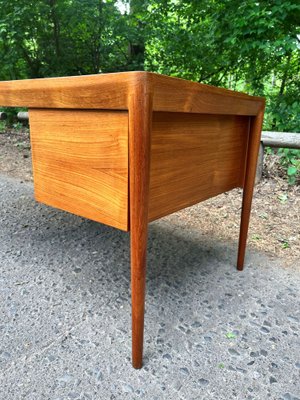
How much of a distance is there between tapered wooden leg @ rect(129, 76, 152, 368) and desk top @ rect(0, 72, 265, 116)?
30 millimetres

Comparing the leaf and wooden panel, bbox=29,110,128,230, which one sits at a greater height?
wooden panel, bbox=29,110,128,230

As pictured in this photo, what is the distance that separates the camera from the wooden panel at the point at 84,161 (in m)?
0.90

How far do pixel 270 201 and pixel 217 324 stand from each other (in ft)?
5.05

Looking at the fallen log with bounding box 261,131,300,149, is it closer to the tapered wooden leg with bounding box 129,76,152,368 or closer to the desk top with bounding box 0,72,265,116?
the desk top with bounding box 0,72,265,116

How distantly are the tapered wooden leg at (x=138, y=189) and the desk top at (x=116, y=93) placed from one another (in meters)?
0.03

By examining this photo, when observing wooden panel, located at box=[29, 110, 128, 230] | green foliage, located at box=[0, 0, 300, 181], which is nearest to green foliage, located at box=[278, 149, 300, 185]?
green foliage, located at box=[0, 0, 300, 181]

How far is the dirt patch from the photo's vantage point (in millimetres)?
1883

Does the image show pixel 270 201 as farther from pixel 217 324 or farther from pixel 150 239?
pixel 217 324

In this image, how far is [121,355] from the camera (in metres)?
1.04

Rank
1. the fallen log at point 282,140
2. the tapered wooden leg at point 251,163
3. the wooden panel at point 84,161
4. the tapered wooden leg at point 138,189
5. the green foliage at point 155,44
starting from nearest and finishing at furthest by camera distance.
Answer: the tapered wooden leg at point 138,189 → the wooden panel at point 84,161 → the tapered wooden leg at point 251,163 → the fallen log at point 282,140 → the green foliage at point 155,44

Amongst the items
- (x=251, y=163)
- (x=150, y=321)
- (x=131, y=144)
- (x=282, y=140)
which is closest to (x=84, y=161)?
(x=131, y=144)

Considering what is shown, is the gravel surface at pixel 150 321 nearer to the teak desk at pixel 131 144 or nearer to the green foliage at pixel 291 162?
the teak desk at pixel 131 144

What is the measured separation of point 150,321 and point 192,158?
630mm

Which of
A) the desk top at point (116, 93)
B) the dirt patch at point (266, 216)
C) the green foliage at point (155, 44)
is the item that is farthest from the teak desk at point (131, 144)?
the green foliage at point (155, 44)
